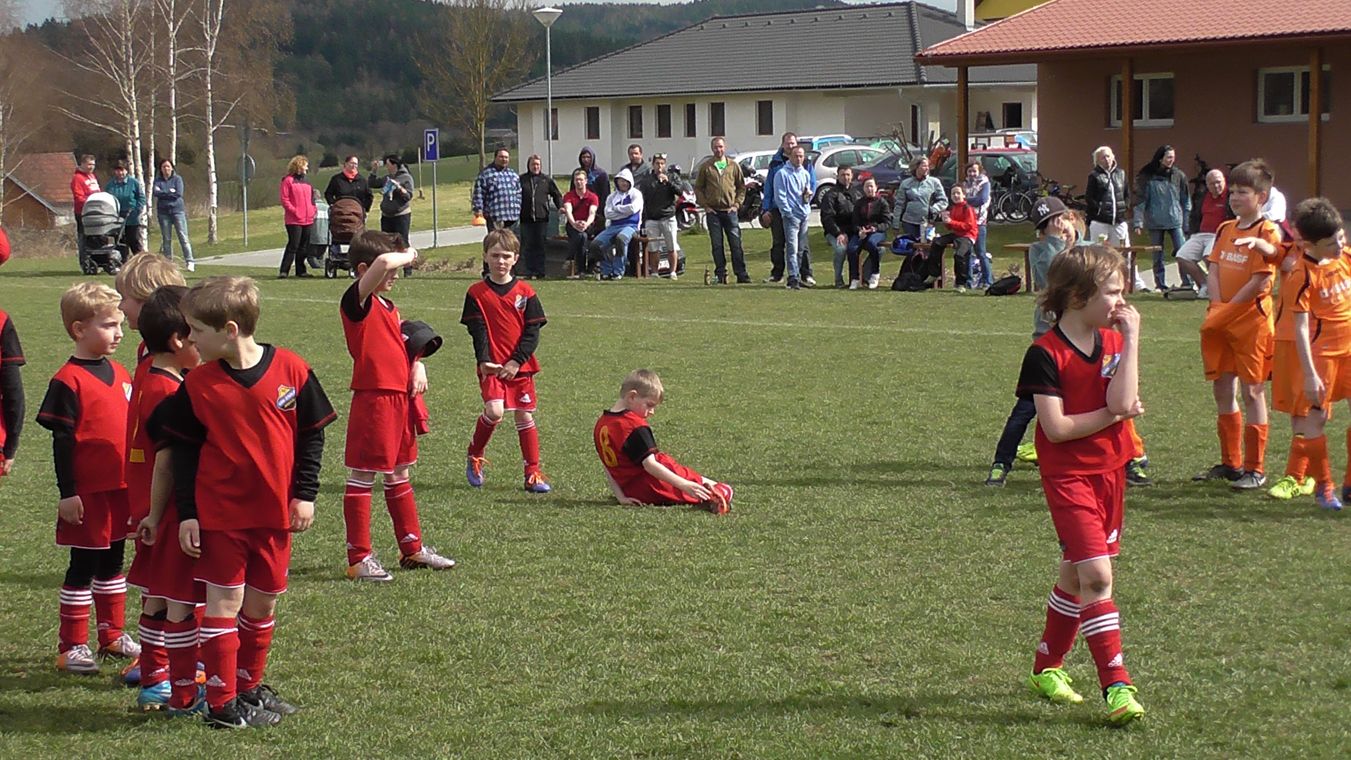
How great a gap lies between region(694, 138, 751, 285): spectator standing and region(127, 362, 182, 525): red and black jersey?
59.4 ft

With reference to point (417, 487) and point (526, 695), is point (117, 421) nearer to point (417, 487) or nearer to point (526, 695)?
point (526, 695)

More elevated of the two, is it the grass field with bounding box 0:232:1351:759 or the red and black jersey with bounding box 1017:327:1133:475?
the red and black jersey with bounding box 1017:327:1133:475

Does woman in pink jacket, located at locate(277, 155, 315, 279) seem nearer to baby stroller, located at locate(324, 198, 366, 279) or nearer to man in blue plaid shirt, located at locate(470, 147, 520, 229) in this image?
baby stroller, located at locate(324, 198, 366, 279)

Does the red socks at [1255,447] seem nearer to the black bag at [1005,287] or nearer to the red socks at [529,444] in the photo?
the red socks at [529,444]

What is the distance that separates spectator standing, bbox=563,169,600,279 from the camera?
24531 mm

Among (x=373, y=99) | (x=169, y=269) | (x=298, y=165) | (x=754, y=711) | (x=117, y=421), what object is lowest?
(x=754, y=711)

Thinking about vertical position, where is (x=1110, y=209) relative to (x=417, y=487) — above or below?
above

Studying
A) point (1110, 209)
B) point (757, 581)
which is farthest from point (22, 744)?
point (1110, 209)

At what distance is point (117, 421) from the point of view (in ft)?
18.9

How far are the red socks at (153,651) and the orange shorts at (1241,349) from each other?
619 centimetres

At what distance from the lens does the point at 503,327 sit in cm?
897

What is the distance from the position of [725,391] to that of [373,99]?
110m

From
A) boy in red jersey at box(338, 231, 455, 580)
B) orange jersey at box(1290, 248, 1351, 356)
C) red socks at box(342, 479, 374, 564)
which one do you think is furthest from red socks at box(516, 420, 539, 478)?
orange jersey at box(1290, 248, 1351, 356)

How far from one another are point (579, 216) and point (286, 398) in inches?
787
